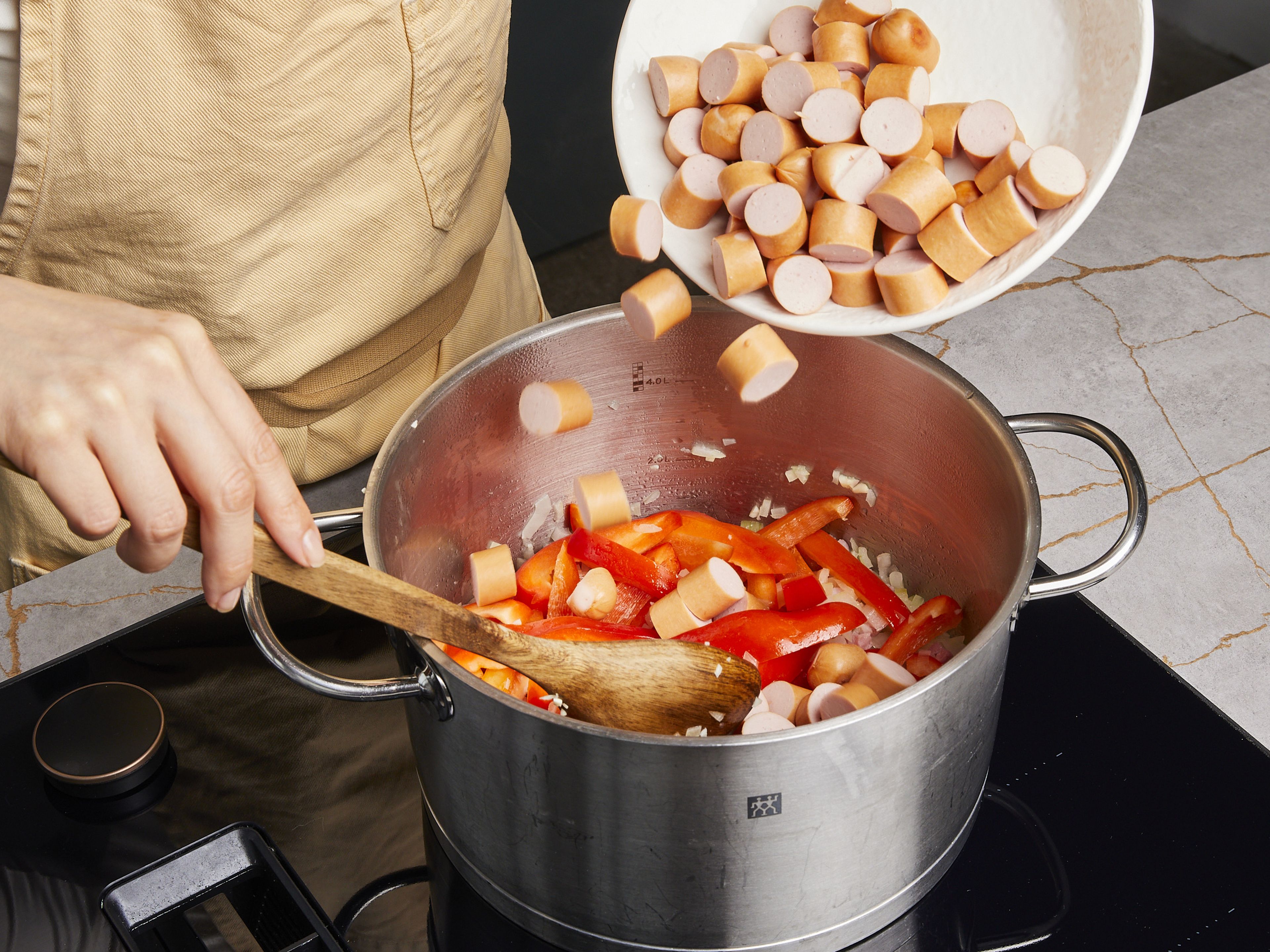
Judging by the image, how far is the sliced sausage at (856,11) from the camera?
31.3 inches

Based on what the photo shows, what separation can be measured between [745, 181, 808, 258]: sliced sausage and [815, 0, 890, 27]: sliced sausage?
138 millimetres

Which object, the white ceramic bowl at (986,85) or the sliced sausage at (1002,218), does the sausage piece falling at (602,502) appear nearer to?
the white ceramic bowl at (986,85)

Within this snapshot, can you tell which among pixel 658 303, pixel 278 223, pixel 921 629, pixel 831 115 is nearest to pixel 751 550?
pixel 921 629

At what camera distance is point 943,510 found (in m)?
0.91

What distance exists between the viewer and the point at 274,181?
85 cm

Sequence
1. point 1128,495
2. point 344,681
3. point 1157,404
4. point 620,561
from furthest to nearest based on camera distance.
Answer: point 1157,404 < point 620,561 < point 1128,495 < point 344,681

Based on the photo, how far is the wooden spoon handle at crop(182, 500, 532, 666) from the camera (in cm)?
57

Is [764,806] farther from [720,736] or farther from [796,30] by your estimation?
[796,30]

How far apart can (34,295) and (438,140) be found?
0.45 m

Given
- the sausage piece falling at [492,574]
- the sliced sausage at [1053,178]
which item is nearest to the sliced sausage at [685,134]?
the sliced sausage at [1053,178]

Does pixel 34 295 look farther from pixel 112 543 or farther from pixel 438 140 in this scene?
pixel 112 543

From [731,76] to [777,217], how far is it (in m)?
0.11

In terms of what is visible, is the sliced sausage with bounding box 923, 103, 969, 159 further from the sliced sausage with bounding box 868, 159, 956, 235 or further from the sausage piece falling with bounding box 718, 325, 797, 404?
the sausage piece falling with bounding box 718, 325, 797, 404

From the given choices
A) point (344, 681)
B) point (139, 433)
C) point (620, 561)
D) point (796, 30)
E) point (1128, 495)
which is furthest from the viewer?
point (620, 561)
